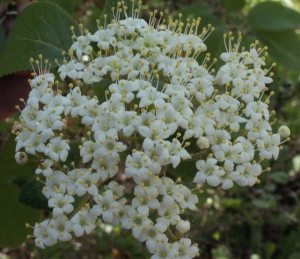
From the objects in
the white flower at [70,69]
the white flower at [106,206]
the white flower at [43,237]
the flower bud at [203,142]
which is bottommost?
the white flower at [43,237]

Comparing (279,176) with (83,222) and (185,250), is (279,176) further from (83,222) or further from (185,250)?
(83,222)

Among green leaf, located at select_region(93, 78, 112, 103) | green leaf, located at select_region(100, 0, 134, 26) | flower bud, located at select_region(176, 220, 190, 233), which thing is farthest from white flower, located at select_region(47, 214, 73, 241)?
green leaf, located at select_region(100, 0, 134, 26)

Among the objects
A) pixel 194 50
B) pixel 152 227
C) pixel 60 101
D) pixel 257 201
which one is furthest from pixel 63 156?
pixel 257 201

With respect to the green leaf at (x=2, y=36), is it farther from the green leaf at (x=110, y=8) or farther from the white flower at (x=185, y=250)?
the white flower at (x=185, y=250)

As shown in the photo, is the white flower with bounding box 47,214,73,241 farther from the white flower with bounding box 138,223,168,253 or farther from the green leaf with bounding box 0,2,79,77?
the green leaf with bounding box 0,2,79,77

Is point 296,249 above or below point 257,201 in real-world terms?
below

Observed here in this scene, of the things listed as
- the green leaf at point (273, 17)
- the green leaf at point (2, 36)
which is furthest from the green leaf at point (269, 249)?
the green leaf at point (2, 36)

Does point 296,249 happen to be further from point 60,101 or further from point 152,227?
point 60,101
